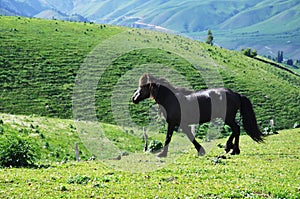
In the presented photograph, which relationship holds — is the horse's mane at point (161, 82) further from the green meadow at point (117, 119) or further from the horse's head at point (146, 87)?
the green meadow at point (117, 119)

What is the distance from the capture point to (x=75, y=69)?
66.4 m

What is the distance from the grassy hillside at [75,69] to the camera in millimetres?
54062

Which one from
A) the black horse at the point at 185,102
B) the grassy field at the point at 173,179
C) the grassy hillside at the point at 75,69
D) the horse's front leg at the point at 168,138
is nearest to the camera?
the grassy field at the point at 173,179

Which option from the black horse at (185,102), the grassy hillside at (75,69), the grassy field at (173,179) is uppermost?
the grassy hillside at (75,69)

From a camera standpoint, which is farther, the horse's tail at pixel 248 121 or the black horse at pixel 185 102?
the horse's tail at pixel 248 121

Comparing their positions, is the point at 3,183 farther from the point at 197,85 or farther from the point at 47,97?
the point at 197,85

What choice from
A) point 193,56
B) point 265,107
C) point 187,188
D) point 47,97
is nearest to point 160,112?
point 187,188

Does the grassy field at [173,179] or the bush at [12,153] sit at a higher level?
the bush at [12,153]

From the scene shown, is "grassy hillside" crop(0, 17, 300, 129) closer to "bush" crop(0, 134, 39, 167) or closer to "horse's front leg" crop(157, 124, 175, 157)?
"horse's front leg" crop(157, 124, 175, 157)

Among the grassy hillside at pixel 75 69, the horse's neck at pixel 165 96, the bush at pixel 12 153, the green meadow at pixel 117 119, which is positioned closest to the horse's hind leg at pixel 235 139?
the green meadow at pixel 117 119

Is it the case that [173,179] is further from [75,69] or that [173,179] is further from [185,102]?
[75,69]

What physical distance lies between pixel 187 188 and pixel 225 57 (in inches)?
3172

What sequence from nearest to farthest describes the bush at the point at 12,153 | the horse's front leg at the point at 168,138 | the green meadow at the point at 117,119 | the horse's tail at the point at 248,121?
the green meadow at the point at 117,119 → the bush at the point at 12,153 → the horse's front leg at the point at 168,138 → the horse's tail at the point at 248,121

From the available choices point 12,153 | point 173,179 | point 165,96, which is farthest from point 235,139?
point 12,153
